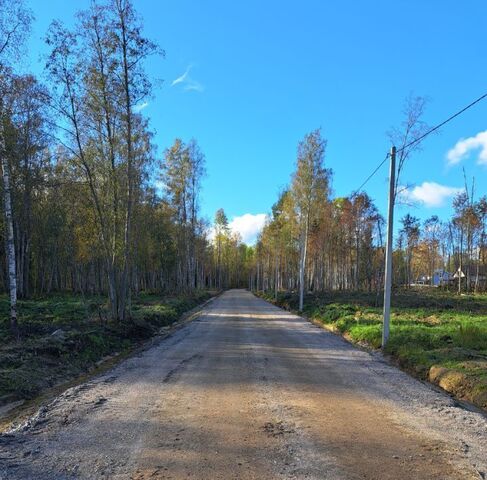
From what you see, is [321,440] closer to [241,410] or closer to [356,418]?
[356,418]

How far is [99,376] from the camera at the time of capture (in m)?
9.20

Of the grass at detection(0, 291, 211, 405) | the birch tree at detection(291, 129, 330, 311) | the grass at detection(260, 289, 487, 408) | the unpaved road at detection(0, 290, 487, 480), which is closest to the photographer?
the unpaved road at detection(0, 290, 487, 480)

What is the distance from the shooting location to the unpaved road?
4496mm

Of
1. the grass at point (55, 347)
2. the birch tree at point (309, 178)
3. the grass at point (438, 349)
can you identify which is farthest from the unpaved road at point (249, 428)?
the birch tree at point (309, 178)

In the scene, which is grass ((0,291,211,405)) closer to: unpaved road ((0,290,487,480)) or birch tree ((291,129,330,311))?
unpaved road ((0,290,487,480))

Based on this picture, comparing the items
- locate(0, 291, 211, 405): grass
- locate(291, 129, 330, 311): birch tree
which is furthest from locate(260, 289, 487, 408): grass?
locate(291, 129, 330, 311): birch tree

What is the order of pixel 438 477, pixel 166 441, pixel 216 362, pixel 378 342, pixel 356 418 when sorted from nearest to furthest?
pixel 438 477, pixel 166 441, pixel 356 418, pixel 216 362, pixel 378 342

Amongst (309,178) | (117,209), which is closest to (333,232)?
(309,178)

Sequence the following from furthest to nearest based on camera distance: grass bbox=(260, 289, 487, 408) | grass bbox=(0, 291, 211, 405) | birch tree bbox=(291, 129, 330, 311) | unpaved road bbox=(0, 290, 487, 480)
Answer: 1. birch tree bbox=(291, 129, 330, 311)
2. grass bbox=(260, 289, 487, 408)
3. grass bbox=(0, 291, 211, 405)
4. unpaved road bbox=(0, 290, 487, 480)

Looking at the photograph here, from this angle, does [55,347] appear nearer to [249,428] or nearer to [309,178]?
[249,428]

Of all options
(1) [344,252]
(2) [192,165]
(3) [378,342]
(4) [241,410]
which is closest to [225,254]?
(1) [344,252]

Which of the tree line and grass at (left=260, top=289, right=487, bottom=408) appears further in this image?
the tree line

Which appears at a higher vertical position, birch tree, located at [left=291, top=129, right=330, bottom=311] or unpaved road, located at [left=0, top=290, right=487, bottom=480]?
birch tree, located at [left=291, top=129, right=330, bottom=311]

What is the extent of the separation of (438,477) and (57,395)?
5.97m
